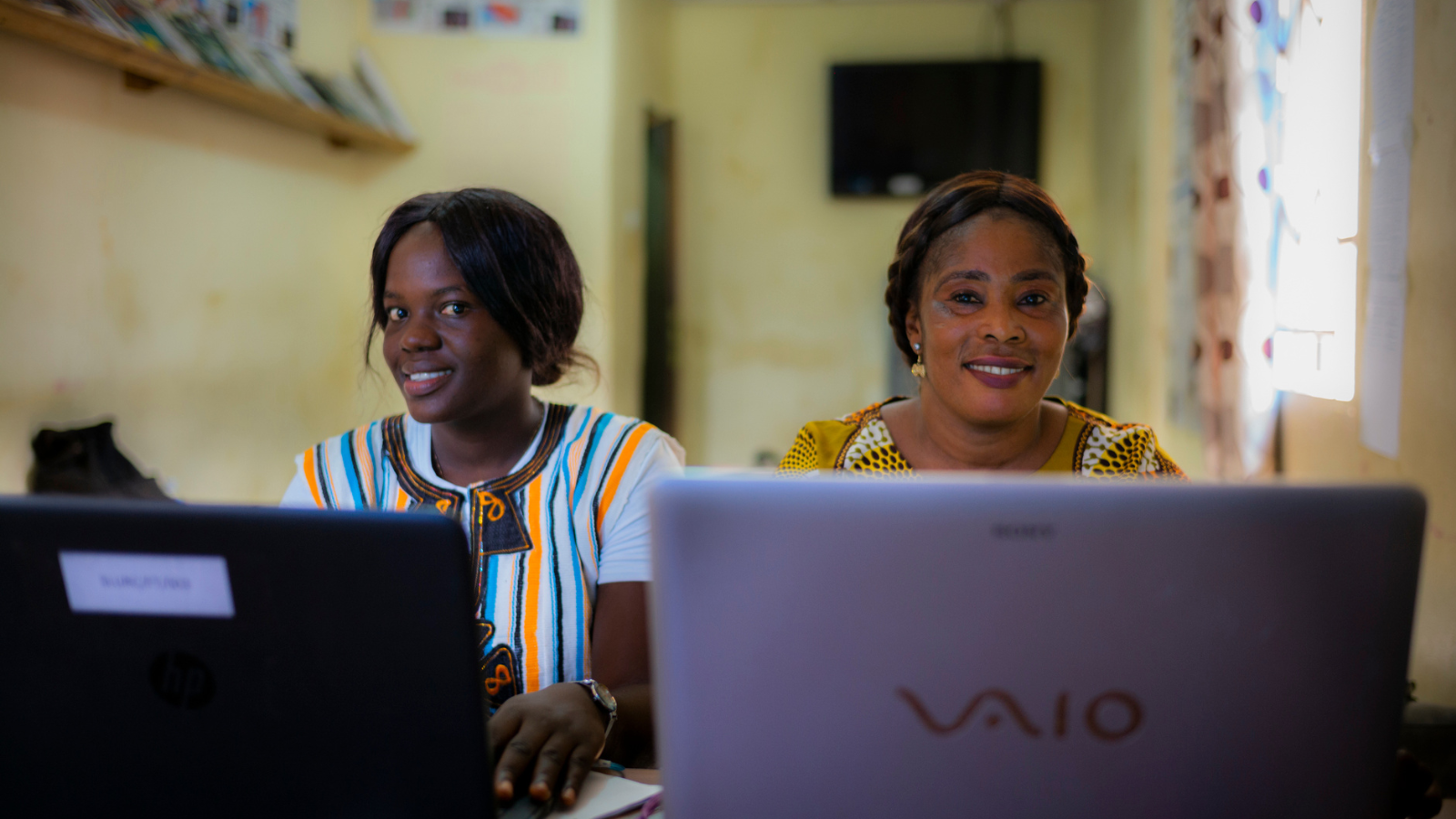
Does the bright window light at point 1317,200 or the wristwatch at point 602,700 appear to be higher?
the bright window light at point 1317,200

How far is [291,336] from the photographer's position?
119 inches

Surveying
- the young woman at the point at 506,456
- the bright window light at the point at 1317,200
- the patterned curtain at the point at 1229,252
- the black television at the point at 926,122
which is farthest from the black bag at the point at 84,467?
the black television at the point at 926,122

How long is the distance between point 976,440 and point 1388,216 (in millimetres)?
864

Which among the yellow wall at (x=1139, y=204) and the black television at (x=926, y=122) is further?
the black television at (x=926, y=122)

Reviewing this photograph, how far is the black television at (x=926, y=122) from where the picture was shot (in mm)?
4555

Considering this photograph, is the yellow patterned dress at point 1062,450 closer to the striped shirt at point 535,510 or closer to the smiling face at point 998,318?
the smiling face at point 998,318

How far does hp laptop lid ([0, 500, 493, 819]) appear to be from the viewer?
605 millimetres

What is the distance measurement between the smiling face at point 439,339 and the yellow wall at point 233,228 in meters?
1.17

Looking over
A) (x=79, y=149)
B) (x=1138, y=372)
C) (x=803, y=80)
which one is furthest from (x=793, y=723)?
A: (x=803, y=80)

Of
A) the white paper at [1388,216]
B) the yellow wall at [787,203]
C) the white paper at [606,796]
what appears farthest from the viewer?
the yellow wall at [787,203]

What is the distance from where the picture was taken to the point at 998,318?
1.35 metres

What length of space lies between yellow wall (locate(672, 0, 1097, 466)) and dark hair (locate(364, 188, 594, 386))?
11.4ft

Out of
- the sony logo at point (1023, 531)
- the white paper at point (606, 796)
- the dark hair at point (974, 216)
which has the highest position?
the dark hair at point (974, 216)

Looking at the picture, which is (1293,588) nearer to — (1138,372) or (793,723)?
(793,723)
